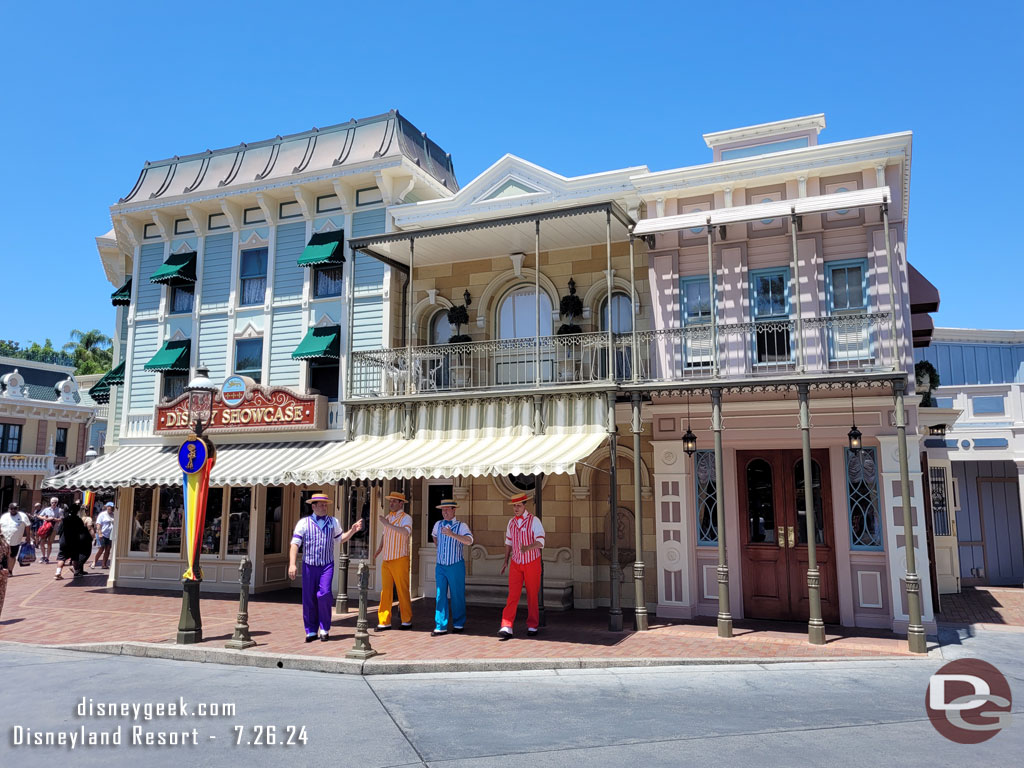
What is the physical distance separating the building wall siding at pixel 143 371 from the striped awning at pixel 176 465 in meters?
1.35

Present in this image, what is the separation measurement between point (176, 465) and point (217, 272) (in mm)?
4972

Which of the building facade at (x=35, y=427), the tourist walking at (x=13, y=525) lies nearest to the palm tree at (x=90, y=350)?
the building facade at (x=35, y=427)

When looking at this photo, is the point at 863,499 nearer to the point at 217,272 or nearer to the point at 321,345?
the point at 321,345

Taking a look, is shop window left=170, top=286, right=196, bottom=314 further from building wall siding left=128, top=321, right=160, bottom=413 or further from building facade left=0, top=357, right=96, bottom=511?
building facade left=0, top=357, right=96, bottom=511

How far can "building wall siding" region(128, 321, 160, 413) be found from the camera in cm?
1795

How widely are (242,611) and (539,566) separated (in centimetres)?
405

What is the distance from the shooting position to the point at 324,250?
16.0m

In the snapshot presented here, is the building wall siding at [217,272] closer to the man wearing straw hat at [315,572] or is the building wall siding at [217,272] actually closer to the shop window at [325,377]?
the shop window at [325,377]

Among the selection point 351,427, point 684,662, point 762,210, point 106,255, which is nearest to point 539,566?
point 684,662

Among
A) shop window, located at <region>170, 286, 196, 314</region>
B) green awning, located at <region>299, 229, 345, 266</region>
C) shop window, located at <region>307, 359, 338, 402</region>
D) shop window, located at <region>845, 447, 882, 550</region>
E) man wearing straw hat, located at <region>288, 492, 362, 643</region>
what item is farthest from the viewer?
shop window, located at <region>170, 286, 196, 314</region>

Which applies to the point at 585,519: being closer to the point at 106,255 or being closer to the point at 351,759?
the point at 351,759

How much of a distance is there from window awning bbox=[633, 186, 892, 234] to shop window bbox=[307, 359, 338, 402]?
7.50 metres

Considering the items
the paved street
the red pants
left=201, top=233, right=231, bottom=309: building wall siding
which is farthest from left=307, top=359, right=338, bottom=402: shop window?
the paved street

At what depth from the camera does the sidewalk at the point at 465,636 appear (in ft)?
30.3
